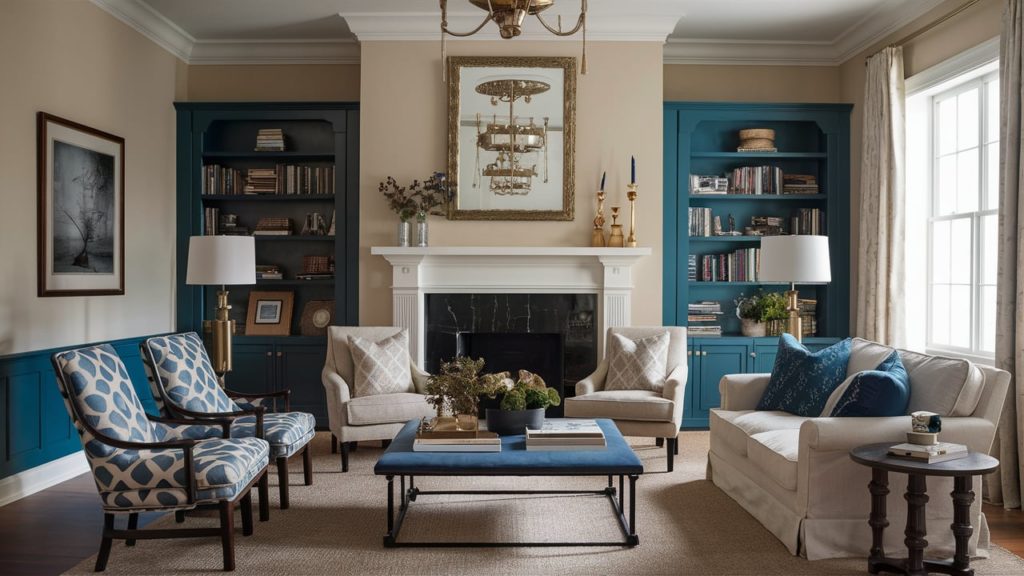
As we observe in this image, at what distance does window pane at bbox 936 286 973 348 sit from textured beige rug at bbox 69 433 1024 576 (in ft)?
6.98

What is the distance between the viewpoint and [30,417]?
16.1ft

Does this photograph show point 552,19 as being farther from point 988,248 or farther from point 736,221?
point 988,248

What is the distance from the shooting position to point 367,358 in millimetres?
5727

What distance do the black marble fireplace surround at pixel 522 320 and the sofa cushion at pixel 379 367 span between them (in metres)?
0.80

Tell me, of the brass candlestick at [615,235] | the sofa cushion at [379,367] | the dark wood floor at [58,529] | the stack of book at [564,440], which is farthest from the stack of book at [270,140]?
the stack of book at [564,440]

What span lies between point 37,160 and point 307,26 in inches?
95.2

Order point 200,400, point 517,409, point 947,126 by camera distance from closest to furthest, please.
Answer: point 517,409 → point 200,400 → point 947,126

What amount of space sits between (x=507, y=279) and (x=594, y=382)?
115cm

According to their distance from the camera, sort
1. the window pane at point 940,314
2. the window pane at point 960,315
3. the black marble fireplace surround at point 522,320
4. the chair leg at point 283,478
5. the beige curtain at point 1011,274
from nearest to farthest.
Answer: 1. the chair leg at point 283,478
2. the beige curtain at point 1011,274
3. the window pane at point 960,315
4. the window pane at point 940,314
5. the black marble fireplace surround at point 522,320

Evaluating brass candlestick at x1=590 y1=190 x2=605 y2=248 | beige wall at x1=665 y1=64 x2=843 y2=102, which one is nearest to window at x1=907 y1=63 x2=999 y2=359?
beige wall at x1=665 y1=64 x2=843 y2=102

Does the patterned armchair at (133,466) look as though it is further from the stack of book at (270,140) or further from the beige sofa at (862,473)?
the stack of book at (270,140)

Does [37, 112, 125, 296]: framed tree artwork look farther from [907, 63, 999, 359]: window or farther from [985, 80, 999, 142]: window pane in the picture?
[985, 80, 999, 142]: window pane

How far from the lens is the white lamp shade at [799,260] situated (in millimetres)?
5180

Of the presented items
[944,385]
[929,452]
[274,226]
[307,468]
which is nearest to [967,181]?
[944,385]
